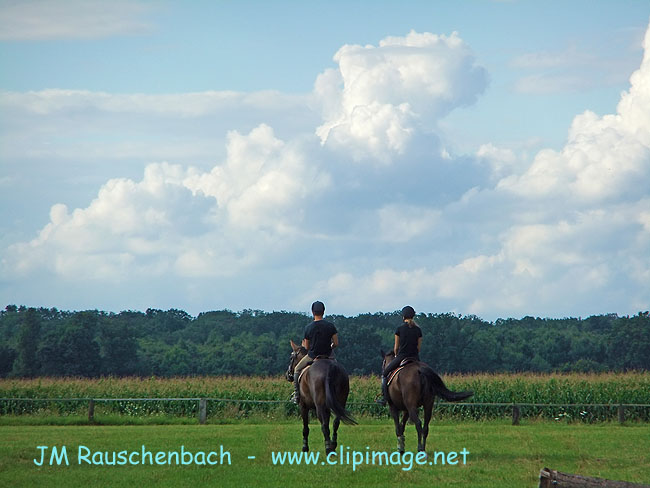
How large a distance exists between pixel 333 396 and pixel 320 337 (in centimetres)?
125

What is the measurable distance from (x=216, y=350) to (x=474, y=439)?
167 ft

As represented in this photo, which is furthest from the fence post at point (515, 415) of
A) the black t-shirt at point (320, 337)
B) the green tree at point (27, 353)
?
the green tree at point (27, 353)

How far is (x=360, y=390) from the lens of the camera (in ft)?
121

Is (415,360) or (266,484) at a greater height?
(415,360)

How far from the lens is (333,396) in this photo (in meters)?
15.9

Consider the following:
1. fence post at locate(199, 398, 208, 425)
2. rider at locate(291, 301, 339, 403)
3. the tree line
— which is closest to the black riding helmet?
rider at locate(291, 301, 339, 403)

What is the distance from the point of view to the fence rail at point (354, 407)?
102 feet

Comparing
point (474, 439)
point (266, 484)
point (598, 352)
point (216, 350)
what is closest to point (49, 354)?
point (216, 350)

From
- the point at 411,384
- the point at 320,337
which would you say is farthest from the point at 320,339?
the point at 411,384

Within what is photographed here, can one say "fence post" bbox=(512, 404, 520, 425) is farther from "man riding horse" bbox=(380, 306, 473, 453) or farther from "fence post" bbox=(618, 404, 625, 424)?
"man riding horse" bbox=(380, 306, 473, 453)

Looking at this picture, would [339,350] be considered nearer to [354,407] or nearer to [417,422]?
[354,407]

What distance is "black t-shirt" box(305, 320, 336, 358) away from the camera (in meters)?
16.6

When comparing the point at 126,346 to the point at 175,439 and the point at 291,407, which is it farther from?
the point at 175,439

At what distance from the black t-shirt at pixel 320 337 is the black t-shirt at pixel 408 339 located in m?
1.33
